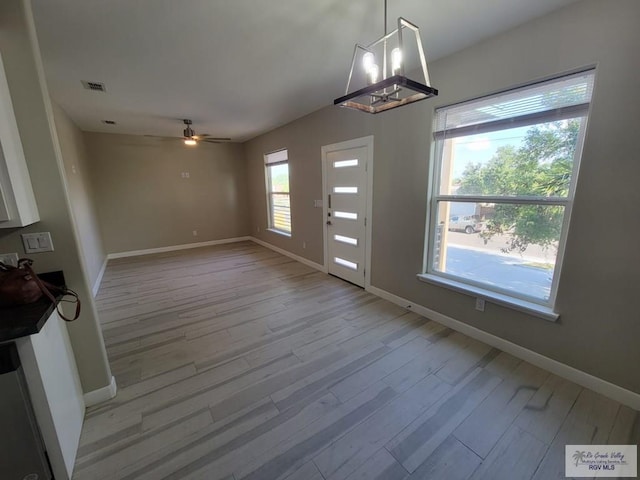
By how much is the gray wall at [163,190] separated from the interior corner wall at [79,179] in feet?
1.62

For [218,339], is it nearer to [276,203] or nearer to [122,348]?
[122,348]

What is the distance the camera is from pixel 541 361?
7.06 ft

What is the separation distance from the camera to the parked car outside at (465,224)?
2.52 meters

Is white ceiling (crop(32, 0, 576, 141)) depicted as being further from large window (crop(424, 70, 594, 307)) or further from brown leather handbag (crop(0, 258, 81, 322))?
brown leather handbag (crop(0, 258, 81, 322))

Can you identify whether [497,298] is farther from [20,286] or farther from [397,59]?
[20,286]

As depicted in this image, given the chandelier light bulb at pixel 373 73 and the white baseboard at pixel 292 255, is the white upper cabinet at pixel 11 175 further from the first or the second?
the white baseboard at pixel 292 255

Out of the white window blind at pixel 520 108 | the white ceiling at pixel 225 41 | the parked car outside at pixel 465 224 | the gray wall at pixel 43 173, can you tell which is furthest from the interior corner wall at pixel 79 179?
the white window blind at pixel 520 108

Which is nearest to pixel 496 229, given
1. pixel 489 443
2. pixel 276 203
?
pixel 489 443

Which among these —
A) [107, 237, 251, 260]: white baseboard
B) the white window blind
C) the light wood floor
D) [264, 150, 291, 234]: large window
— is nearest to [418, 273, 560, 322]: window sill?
the light wood floor

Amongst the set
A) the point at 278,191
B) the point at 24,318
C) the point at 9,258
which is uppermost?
the point at 278,191

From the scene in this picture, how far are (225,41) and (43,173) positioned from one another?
5.17ft

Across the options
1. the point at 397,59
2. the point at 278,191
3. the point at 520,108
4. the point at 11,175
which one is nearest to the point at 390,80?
the point at 397,59

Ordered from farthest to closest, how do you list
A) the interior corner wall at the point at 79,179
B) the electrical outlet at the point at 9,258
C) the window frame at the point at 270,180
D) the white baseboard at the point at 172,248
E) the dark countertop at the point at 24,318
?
1. the white baseboard at the point at 172,248
2. the window frame at the point at 270,180
3. the interior corner wall at the point at 79,179
4. the electrical outlet at the point at 9,258
5. the dark countertop at the point at 24,318

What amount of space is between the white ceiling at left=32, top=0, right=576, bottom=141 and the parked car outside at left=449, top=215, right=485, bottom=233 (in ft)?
4.94
